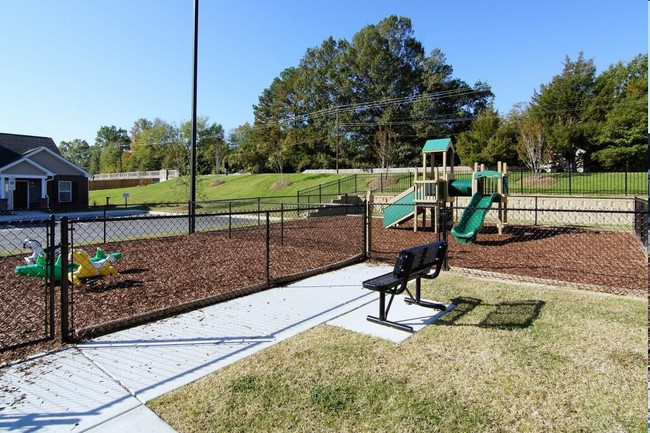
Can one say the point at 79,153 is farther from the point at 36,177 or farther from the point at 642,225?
the point at 642,225

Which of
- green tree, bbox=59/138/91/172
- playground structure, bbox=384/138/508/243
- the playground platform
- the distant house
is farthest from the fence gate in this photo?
green tree, bbox=59/138/91/172

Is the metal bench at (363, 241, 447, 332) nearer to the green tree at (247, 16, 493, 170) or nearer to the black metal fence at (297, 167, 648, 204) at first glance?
the black metal fence at (297, 167, 648, 204)

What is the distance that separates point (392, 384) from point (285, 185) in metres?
33.9

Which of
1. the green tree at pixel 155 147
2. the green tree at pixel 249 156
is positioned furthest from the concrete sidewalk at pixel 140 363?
the green tree at pixel 155 147

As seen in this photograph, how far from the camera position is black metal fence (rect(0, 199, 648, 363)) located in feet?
15.0

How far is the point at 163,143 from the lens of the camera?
72250mm

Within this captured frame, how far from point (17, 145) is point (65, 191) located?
449 centimetres

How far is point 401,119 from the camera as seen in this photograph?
154 ft

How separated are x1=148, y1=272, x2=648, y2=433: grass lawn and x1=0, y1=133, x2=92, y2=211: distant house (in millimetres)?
28183

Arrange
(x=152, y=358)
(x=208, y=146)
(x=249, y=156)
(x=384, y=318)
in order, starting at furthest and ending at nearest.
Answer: (x=208, y=146) → (x=249, y=156) → (x=384, y=318) → (x=152, y=358)

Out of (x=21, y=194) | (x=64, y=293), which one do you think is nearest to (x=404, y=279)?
(x=64, y=293)

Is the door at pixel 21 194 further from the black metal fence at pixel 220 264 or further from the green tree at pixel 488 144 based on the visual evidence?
the green tree at pixel 488 144

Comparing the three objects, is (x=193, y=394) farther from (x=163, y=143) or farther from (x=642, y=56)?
(x=163, y=143)

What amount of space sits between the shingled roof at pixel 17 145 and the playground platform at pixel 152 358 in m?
28.5
